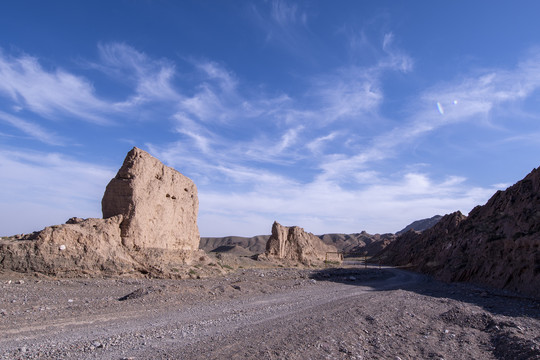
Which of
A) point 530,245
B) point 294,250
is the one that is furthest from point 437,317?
point 294,250

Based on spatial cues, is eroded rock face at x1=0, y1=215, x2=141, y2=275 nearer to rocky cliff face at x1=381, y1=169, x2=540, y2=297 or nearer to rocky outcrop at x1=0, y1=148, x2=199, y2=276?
rocky outcrop at x1=0, y1=148, x2=199, y2=276

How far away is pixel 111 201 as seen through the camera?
1755 cm

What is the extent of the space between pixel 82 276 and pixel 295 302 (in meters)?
9.02

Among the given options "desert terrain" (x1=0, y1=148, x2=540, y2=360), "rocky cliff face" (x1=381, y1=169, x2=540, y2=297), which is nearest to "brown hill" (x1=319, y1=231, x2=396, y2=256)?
"rocky cliff face" (x1=381, y1=169, x2=540, y2=297)

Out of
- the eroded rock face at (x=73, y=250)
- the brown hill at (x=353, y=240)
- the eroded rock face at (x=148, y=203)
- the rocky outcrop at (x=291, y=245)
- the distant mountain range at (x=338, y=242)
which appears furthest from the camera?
the brown hill at (x=353, y=240)

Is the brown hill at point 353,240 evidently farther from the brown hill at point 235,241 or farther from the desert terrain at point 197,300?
the desert terrain at point 197,300

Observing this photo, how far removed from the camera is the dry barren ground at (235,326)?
20.8 ft

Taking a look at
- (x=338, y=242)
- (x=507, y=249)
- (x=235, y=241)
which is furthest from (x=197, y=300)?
(x=338, y=242)

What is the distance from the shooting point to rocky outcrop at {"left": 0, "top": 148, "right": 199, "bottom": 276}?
14016mm

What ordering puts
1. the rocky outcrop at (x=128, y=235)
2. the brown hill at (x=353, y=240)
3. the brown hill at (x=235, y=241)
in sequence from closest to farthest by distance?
the rocky outcrop at (x=128, y=235), the brown hill at (x=353, y=240), the brown hill at (x=235, y=241)

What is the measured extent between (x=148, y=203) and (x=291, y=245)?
64.6 ft

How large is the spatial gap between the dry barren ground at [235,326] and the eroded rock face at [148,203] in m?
4.26

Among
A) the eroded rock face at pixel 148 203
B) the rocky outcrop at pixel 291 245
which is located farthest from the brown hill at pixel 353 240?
the eroded rock face at pixel 148 203

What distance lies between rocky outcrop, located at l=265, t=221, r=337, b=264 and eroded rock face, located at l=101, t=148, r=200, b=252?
1307 centimetres
